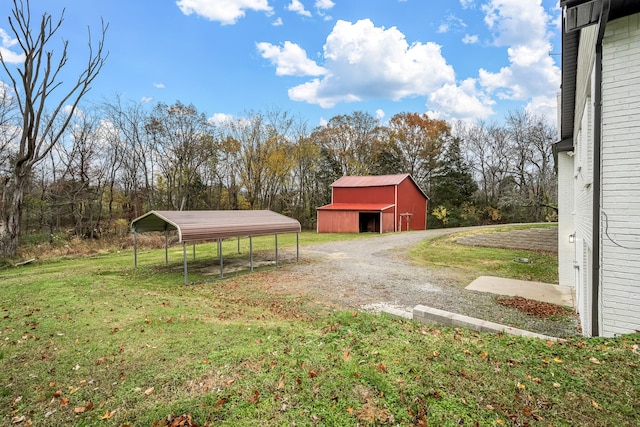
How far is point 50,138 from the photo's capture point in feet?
74.9

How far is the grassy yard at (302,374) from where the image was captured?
273 cm

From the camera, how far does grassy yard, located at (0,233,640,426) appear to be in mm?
2727

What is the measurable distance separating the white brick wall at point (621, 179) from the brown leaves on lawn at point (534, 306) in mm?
3335

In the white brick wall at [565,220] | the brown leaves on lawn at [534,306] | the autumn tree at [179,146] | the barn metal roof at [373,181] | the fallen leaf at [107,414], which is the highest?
the autumn tree at [179,146]

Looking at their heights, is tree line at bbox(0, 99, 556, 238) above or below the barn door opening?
above

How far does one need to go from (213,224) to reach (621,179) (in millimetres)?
9842

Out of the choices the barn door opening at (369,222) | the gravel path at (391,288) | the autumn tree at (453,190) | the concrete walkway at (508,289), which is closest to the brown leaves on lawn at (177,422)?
the concrete walkway at (508,289)

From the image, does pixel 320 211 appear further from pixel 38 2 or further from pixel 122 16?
pixel 38 2

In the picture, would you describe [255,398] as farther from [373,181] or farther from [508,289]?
[373,181]

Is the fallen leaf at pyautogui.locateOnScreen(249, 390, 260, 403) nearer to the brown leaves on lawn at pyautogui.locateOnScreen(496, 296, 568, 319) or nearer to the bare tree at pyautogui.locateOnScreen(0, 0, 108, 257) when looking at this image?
the brown leaves on lawn at pyautogui.locateOnScreen(496, 296, 568, 319)

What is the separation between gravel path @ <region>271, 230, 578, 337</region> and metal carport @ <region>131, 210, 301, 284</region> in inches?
72.3

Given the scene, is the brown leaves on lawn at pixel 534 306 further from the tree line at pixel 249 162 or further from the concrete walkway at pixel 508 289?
the tree line at pixel 249 162

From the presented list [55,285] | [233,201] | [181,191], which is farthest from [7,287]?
[233,201]

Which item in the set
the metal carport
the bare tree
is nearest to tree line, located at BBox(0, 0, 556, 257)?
the bare tree
